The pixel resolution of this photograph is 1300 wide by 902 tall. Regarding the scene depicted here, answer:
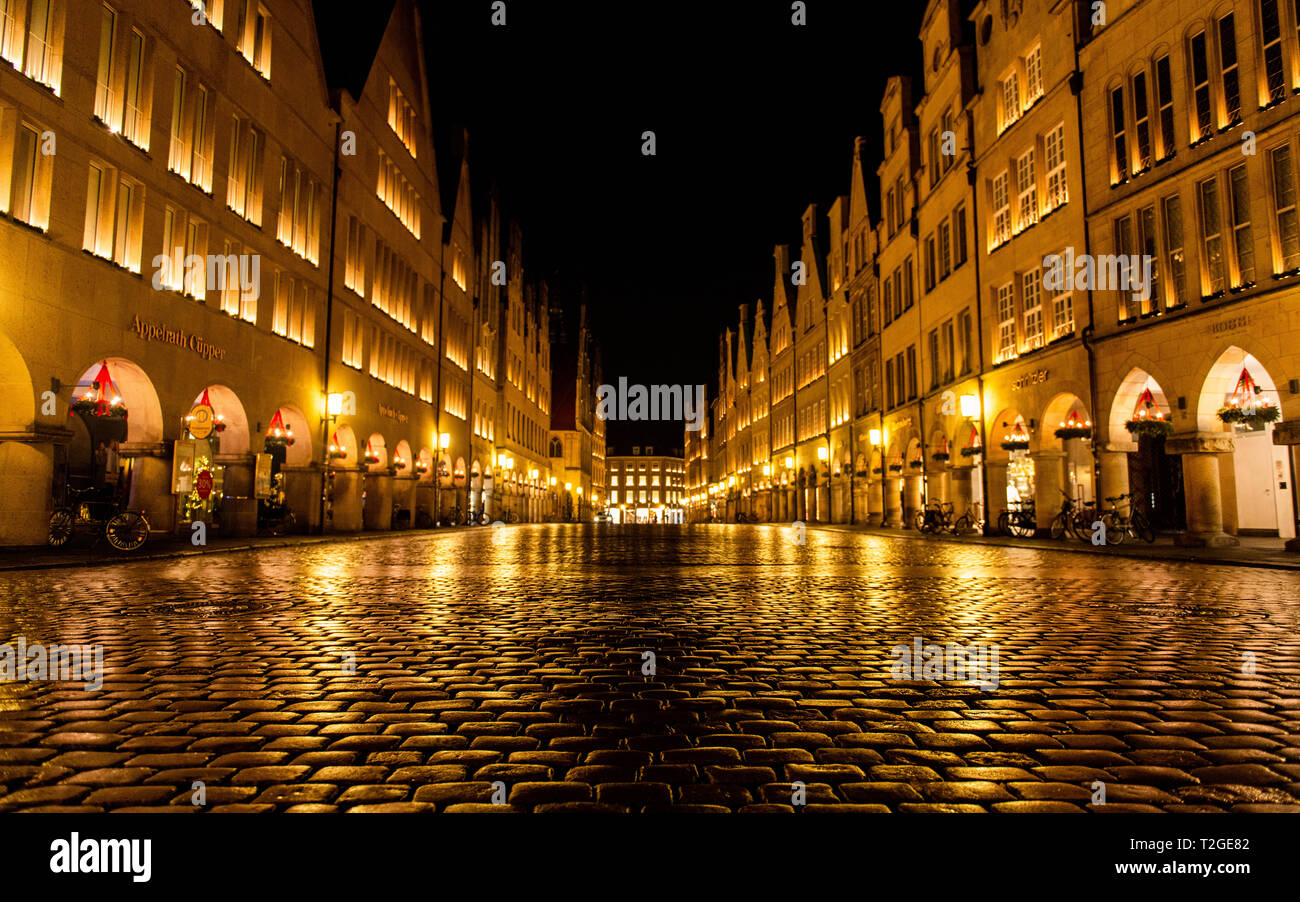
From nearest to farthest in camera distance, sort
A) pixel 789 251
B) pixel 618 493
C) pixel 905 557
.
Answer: pixel 905 557 < pixel 789 251 < pixel 618 493

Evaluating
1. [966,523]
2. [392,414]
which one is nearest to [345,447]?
[392,414]

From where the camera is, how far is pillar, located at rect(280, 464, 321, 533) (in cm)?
2909

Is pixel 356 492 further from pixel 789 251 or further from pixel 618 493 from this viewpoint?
pixel 618 493

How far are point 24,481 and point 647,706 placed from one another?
16.9 meters

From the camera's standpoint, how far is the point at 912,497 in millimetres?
38719

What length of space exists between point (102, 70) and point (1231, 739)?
23793 millimetres

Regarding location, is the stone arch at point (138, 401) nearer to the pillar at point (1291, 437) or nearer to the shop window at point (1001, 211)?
the pillar at point (1291, 437)

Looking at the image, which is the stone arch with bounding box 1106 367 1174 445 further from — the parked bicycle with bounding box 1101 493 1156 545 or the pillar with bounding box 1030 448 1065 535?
the pillar with bounding box 1030 448 1065 535

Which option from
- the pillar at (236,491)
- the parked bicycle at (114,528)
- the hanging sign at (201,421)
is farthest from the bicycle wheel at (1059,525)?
the pillar at (236,491)

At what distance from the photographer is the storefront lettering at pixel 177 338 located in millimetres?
19562

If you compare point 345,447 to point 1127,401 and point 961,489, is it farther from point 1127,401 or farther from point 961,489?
point 1127,401

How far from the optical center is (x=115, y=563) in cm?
1510

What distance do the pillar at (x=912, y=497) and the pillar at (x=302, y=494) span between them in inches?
992
